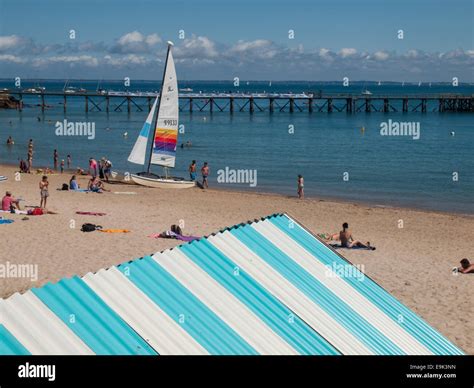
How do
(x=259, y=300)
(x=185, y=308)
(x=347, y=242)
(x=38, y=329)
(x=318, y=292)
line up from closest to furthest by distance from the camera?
(x=38, y=329), (x=185, y=308), (x=259, y=300), (x=318, y=292), (x=347, y=242)

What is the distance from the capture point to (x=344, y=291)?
782 cm

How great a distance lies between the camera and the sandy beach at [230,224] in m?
13.0

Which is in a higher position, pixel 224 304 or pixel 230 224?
pixel 224 304

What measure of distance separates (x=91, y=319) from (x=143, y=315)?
0.48m

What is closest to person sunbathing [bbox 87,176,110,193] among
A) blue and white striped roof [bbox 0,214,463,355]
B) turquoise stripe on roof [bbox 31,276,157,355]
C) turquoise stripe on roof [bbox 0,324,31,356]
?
blue and white striped roof [bbox 0,214,463,355]

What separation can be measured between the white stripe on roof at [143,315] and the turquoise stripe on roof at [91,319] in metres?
0.07

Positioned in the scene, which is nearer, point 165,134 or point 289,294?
point 289,294

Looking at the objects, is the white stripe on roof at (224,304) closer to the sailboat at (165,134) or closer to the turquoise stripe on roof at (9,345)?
the turquoise stripe on roof at (9,345)

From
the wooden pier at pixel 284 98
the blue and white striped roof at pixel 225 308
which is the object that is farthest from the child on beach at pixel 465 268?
the wooden pier at pixel 284 98

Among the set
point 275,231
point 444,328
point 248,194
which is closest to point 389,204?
point 248,194

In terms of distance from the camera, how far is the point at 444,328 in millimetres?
Answer: 11156

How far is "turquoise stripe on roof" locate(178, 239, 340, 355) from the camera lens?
6.61m

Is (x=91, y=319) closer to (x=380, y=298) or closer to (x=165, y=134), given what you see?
(x=380, y=298)

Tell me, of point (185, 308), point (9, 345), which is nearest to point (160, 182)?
point (185, 308)
